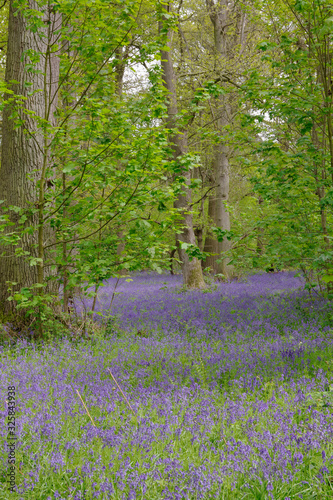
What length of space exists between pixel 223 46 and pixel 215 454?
634 inches

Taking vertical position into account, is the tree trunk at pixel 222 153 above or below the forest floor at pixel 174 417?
above

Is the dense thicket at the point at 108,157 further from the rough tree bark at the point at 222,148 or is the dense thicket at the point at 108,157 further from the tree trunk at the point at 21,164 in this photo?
the rough tree bark at the point at 222,148

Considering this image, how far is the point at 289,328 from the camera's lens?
6426 millimetres

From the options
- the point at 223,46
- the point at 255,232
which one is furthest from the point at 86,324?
the point at 223,46

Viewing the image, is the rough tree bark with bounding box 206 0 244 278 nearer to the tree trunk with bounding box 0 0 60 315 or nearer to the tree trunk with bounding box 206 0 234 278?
the tree trunk with bounding box 206 0 234 278

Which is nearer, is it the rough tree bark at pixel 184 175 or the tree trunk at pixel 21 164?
the tree trunk at pixel 21 164

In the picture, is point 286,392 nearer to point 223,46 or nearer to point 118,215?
point 118,215

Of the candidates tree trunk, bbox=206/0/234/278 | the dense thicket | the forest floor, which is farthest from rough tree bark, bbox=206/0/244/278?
the forest floor

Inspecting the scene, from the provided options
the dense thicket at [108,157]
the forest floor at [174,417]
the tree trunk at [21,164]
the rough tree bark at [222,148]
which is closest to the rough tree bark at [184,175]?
the rough tree bark at [222,148]

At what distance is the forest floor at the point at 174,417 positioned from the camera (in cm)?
241

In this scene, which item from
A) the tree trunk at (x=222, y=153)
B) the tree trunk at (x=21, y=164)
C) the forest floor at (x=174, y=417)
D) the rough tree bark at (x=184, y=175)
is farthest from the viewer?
the tree trunk at (x=222, y=153)

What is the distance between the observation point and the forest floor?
241cm

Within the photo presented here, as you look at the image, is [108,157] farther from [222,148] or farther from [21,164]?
[222,148]

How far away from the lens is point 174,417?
3.26 metres
